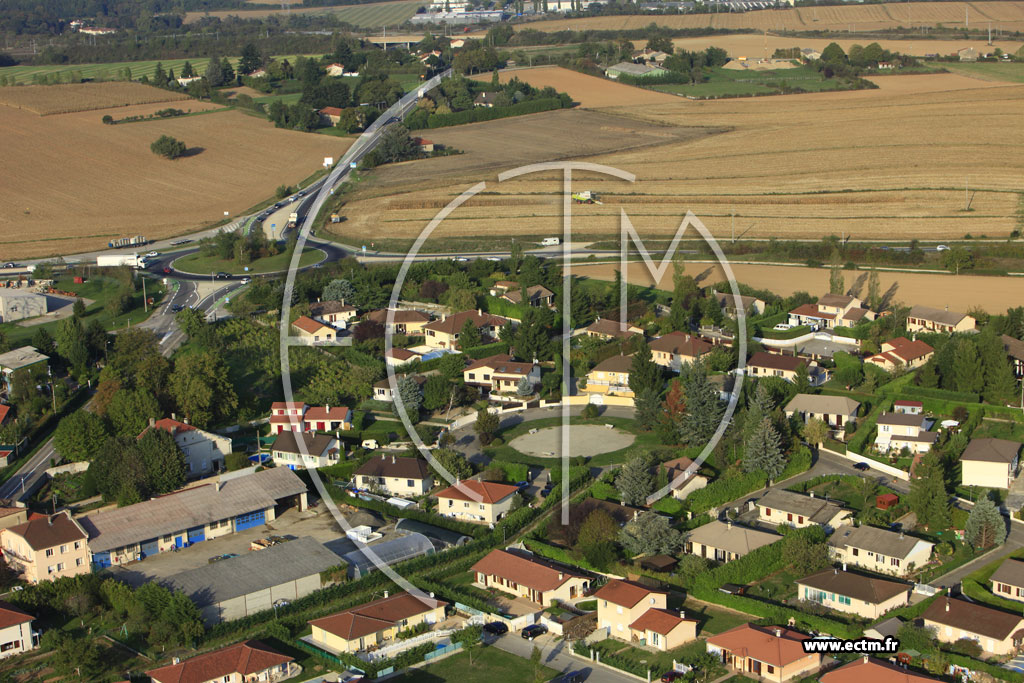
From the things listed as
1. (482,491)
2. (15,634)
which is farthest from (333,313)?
(15,634)

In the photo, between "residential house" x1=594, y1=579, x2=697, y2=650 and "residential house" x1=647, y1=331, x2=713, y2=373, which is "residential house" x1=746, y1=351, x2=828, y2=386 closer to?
"residential house" x1=647, y1=331, x2=713, y2=373

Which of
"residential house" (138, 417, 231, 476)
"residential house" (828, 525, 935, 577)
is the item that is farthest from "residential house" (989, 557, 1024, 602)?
"residential house" (138, 417, 231, 476)

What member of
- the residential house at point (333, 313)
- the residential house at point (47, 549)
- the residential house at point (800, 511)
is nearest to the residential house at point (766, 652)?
the residential house at point (800, 511)

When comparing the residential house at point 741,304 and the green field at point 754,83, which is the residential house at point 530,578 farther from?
the green field at point 754,83

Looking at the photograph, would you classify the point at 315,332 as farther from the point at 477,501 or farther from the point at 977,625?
the point at 977,625

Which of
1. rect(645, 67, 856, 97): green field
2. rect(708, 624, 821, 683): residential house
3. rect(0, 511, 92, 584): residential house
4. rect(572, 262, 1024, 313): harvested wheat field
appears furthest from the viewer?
rect(645, 67, 856, 97): green field

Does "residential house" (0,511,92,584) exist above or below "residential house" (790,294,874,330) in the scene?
below

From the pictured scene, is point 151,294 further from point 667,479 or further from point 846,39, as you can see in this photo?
point 846,39
